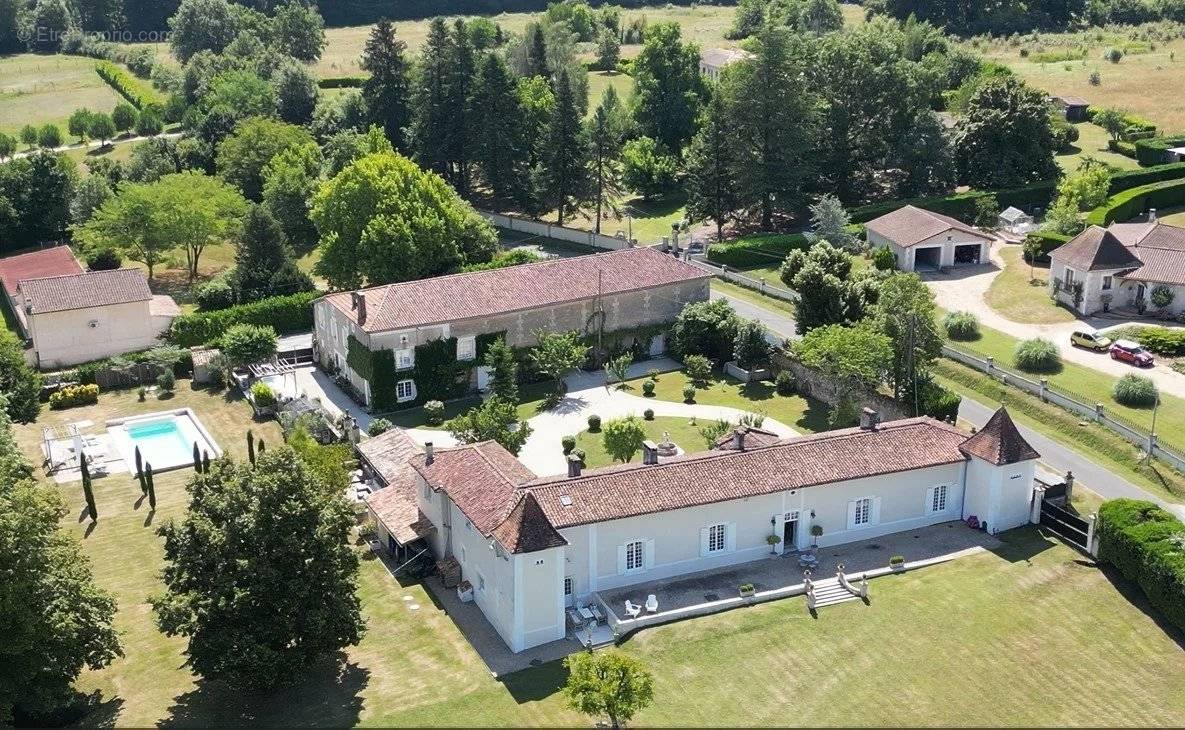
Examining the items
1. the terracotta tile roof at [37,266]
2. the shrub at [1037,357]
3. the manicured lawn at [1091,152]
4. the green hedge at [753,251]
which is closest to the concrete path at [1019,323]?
the shrub at [1037,357]

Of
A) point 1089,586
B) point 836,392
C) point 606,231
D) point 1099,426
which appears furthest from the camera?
point 606,231

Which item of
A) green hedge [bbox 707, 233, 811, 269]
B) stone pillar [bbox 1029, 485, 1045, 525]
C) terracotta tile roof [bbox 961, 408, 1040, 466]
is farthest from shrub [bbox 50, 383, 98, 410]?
stone pillar [bbox 1029, 485, 1045, 525]

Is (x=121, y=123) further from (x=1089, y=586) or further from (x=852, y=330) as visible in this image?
(x=1089, y=586)

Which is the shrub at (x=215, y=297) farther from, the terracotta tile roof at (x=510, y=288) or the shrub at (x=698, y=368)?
the shrub at (x=698, y=368)

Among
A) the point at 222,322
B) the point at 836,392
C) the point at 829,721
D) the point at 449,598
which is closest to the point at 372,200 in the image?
the point at 222,322

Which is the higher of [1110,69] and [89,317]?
[1110,69]

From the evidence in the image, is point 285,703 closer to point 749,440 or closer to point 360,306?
point 749,440

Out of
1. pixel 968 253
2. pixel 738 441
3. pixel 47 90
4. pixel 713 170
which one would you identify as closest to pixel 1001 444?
pixel 738 441
